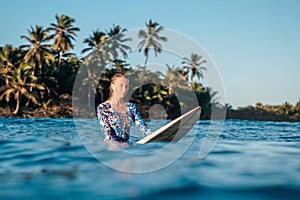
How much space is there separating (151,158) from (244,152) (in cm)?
151

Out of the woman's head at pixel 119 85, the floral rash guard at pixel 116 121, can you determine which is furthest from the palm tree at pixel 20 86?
the woman's head at pixel 119 85

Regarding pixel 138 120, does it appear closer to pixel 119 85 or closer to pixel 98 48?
pixel 119 85

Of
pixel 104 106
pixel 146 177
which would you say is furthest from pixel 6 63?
pixel 146 177

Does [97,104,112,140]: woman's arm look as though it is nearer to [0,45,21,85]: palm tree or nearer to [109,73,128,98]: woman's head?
[109,73,128,98]: woman's head

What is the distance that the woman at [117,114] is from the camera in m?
5.32

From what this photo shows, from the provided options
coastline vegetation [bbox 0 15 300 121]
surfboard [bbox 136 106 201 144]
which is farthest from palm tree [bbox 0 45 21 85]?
surfboard [bbox 136 106 201 144]

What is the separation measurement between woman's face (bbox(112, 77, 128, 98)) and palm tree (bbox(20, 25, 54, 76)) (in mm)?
34847

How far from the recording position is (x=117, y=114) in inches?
215

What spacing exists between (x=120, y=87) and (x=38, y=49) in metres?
35.7

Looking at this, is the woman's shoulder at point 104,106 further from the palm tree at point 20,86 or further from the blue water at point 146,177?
the palm tree at point 20,86

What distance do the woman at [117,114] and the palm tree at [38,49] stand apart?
3470 cm

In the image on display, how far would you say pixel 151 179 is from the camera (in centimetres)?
281

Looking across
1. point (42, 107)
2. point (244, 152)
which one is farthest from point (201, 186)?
point (42, 107)

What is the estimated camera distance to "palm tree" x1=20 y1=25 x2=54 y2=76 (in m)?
38.3
